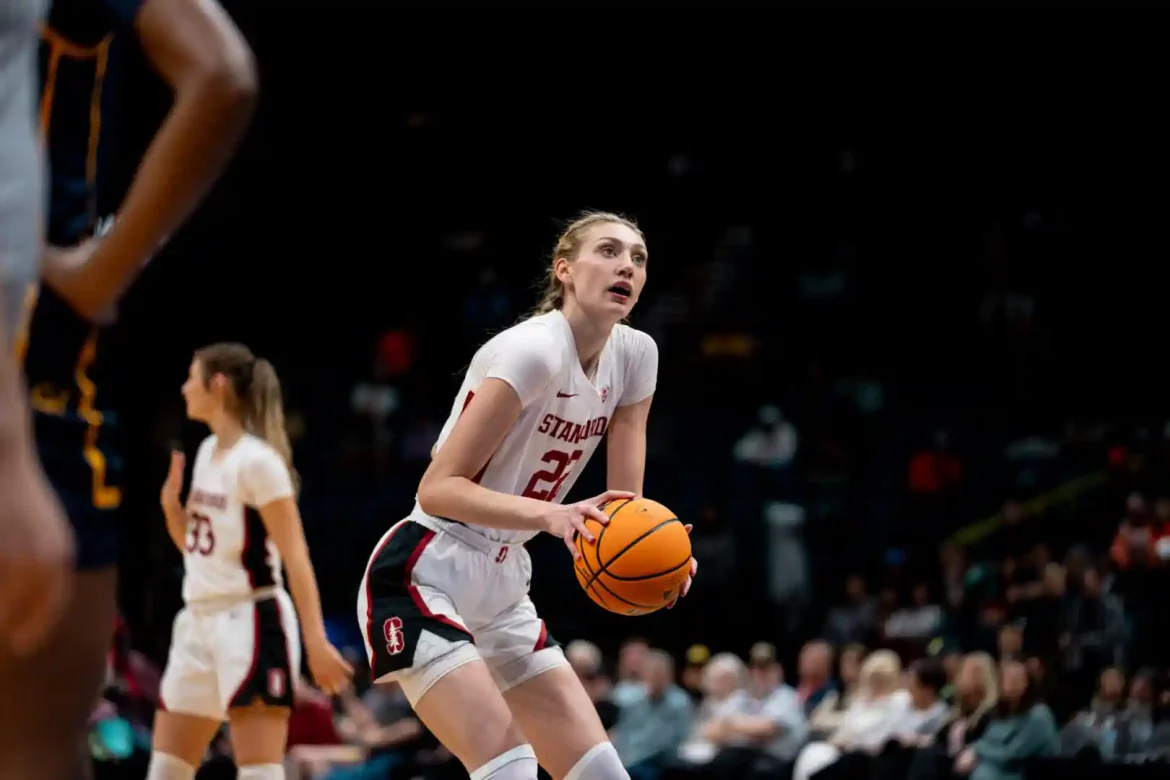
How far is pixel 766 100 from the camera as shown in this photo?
1983cm

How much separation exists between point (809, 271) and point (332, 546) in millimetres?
7303

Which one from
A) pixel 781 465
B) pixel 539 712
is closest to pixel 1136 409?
pixel 781 465

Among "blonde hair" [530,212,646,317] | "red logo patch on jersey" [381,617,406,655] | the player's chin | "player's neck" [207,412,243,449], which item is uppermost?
"blonde hair" [530,212,646,317]

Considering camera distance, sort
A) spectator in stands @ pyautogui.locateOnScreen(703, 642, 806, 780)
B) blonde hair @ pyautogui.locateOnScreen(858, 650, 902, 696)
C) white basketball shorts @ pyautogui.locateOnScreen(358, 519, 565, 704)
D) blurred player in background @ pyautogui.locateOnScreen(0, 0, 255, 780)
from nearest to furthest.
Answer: blurred player in background @ pyautogui.locateOnScreen(0, 0, 255, 780), white basketball shorts @ pyautogui.locateOnScreen(358, 519, 565, 704), spectator in stands @ pyautogui.locateOnScreen(703, 642, 806, 780), blonde hair @ pyautogui.locateOnScreen(858, 650, 902, 696)

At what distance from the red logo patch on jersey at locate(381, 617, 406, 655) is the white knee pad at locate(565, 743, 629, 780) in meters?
0.60

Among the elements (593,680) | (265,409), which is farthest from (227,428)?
(593,680)

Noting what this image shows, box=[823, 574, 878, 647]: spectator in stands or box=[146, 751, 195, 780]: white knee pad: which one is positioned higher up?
box=[823, 574, 878, 647]: spectator in stands

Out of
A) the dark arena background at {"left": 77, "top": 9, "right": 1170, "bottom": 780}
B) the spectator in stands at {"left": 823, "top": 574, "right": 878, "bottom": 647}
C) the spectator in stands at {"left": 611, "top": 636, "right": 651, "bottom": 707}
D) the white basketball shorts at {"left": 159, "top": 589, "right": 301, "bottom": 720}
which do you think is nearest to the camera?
the white basketball shorts at {"left": 159, "top": 589, "right": 301, "bottom": 720}

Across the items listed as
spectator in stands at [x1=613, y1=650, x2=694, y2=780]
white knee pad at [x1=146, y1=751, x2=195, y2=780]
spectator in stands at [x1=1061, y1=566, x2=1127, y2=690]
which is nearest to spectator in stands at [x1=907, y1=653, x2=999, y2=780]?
spectator in stands at [x1=1061, y1=566, x2=1127, y2=690]

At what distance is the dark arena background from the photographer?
990 cm

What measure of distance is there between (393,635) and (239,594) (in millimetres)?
1746

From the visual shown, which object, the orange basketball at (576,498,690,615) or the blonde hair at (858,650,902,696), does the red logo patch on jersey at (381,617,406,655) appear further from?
the blonde hair at (858,650,902,696)

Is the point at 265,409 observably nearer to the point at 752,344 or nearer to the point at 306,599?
the point at 306,599

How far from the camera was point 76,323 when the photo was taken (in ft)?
7.80
